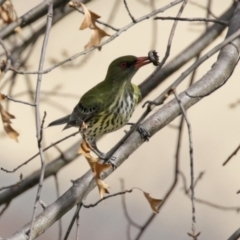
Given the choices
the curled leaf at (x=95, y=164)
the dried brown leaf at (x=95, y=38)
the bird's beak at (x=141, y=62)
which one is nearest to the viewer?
the curled leaf at (x=95, y=164)

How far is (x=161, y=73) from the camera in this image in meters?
4.70

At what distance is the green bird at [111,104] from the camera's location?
4516mm

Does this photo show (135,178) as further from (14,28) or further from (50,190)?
(14,28)

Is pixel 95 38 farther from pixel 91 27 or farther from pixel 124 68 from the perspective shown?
pixel 124 68

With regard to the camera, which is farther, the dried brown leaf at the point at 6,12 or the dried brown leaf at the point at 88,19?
the dried brown leaf at the point at 6,12

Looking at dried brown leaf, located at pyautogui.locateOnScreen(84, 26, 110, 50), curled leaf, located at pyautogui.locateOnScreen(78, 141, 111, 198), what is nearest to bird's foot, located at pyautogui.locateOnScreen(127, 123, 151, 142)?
dried brown leaf, located at pyautogui.locateOnScreen(84, 26, 110, 50)

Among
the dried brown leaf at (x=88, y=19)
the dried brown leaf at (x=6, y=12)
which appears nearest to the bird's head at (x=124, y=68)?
the dried brown leaf at (x=6, y=12)

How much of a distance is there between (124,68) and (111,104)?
234mm

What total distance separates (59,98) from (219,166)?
1.74 m

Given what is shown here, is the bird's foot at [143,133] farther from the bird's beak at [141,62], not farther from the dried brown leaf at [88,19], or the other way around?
the bird's beak at [141,62]

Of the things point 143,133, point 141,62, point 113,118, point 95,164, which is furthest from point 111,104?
point 95,164

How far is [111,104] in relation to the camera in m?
4.59

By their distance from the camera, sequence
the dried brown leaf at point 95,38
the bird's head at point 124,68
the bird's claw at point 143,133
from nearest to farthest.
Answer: the dried brown leaf at point 95,38
the bird's claw at point 143,133
the bird's head at point 124,68

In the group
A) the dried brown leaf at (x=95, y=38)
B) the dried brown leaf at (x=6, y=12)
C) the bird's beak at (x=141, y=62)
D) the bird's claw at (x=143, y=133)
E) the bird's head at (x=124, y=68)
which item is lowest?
the bird's claw at (x=143, y=133)
